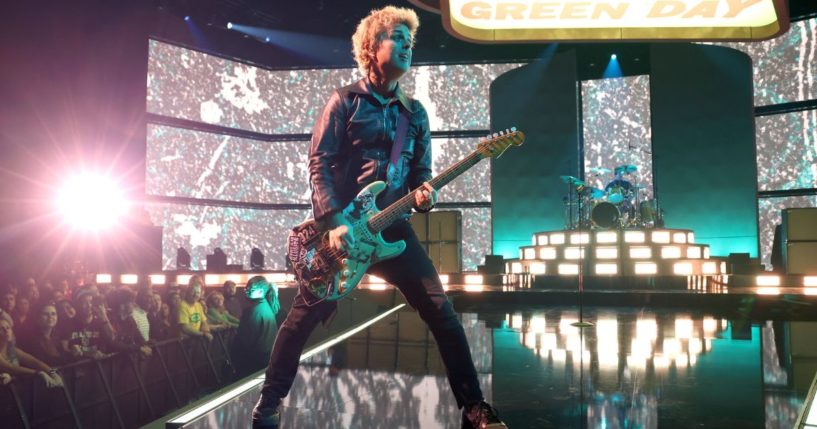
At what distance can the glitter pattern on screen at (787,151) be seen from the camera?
11.5m

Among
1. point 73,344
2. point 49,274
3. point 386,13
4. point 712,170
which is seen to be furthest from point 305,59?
point 386,13

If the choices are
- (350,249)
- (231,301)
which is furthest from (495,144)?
(231,301)

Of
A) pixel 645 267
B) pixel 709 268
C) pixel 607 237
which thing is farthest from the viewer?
pixel 709 268

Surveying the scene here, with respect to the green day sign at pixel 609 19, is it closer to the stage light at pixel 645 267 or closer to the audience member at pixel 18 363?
the stage light at pixel 645 267

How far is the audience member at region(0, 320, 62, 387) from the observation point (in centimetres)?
406

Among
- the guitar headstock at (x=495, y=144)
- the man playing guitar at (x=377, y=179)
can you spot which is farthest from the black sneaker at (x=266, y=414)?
the guitar headstock at (x=495, y=144)

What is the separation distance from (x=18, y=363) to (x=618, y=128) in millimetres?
11646

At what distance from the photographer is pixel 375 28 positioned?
2104 millimetres

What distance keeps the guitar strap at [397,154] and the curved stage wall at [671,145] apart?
35.3 feet

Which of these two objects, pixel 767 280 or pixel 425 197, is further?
pixel 767 280

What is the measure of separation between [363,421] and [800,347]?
2.97 m

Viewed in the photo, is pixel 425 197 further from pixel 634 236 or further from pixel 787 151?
pixel 787 151

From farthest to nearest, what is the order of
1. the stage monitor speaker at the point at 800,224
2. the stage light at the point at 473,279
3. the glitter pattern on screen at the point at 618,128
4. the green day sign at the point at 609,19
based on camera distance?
the glitter pattern on screen at the point at 618,128
the stage light at the point at 473,279
the stage monitor speaker at the point at 800,224
the green day sign at the point at 609,19

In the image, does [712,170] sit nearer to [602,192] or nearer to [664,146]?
[664,146]
